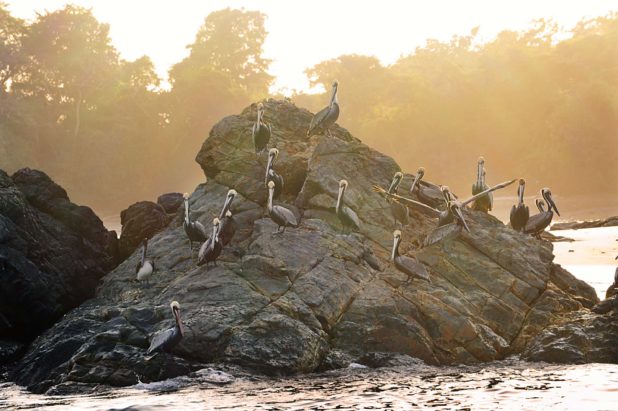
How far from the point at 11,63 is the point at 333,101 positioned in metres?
62.8

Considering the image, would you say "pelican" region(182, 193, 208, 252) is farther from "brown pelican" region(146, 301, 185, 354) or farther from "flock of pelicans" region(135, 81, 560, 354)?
"brown pelican" region(146, 301, 185, 354)

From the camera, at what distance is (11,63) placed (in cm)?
7462

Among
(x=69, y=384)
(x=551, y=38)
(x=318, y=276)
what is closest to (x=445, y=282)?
(x=318, y=276)

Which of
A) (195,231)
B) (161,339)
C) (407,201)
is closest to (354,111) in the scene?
(407,201)

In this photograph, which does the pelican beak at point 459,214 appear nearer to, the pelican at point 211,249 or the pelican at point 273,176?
the pelican at point 273,176

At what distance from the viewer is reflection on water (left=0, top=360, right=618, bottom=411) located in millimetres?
11312

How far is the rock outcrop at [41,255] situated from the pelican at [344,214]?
6.05 metres

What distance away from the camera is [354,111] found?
87250 mm

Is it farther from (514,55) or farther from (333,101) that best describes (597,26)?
(333,101)

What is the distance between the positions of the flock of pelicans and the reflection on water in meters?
1.52

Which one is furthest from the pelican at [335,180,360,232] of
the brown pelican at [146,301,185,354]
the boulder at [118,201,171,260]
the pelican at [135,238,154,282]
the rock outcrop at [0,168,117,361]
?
the rock outcrop at [0,168,117,361]

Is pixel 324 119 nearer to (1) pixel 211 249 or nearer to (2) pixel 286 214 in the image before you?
(2) pixel 286 214

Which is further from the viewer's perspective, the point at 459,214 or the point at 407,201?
the point at 407,201

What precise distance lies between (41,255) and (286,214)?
5619 millimetres
